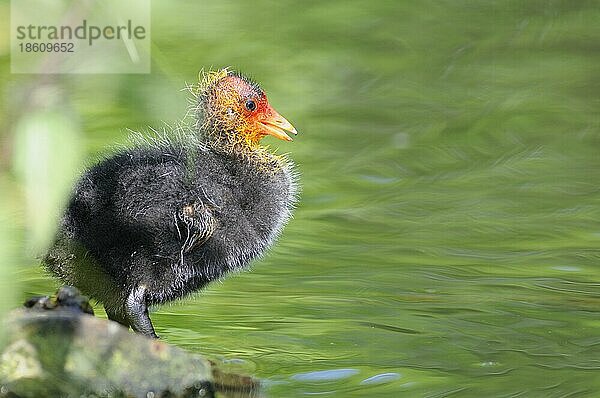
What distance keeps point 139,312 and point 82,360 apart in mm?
782

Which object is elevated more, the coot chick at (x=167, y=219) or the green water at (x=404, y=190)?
the coot chick at (x=167, y=219)

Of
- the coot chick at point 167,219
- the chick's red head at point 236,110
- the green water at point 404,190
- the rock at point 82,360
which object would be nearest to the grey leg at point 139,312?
the coot chick at point 167,219

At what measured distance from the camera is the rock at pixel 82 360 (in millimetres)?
3967

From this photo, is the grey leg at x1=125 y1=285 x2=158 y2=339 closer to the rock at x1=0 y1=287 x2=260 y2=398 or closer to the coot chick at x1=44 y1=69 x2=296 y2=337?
the coot chick at x1=44 y1=69 x2=296 y2=337

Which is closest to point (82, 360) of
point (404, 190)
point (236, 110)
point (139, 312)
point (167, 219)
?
point (139, 312)

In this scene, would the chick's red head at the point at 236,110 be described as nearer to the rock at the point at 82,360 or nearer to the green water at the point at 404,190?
the green water at the point at 404,190

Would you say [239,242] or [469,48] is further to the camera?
[469,48]

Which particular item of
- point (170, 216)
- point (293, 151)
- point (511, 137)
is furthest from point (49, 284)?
point (511, 137)

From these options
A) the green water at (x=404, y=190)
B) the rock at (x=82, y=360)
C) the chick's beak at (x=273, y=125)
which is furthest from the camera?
the chick's beak at (x=273, y=125)

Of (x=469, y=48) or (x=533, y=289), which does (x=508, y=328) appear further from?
(x=469, y=48)

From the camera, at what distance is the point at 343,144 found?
7.81m

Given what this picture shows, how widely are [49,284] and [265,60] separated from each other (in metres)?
3.50

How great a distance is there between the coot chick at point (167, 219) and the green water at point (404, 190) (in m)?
0.25

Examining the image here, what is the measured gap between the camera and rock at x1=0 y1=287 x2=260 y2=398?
156 inches
